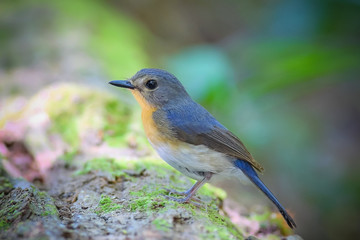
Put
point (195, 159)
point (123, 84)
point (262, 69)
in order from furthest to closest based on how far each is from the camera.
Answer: point (262, 69)
point (123, 84)
point (195, 159)

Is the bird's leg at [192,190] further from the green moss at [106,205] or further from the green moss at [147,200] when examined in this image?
the green moss at [106,205]

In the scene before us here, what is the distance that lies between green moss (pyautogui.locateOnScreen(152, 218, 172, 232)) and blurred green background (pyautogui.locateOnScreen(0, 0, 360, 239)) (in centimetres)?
203

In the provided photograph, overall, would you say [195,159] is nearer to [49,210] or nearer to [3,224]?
[49,210]

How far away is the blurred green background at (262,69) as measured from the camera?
5195 millimetres

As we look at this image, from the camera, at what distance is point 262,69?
5691mm

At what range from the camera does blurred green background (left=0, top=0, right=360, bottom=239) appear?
5195 mm

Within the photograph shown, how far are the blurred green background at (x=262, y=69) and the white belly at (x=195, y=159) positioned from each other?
123cm

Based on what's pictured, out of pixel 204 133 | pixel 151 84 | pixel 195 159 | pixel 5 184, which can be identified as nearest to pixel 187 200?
pixel 195 159

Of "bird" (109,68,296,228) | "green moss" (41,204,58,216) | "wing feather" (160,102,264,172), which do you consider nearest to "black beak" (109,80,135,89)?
"bird" (109,68,296,228)

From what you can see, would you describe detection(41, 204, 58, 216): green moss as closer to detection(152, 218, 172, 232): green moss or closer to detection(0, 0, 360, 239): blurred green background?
detection(152, 218, 172, 232): green moss

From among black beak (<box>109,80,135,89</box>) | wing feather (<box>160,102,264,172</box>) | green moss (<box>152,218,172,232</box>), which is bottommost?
green moss (<box>152,218,172,232</box>)

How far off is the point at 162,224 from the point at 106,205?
0.58 meters

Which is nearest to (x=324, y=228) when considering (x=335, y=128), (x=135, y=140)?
(x=335, y=128)

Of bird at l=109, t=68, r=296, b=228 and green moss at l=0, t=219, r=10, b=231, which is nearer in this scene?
green moss at l=0, t=219, r=10, b=231
